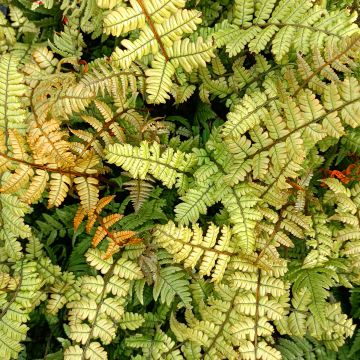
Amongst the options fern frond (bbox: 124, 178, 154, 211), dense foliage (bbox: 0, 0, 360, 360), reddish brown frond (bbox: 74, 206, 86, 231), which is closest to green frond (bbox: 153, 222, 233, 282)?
dense foliage (bbox: 0, 0, 360, 360)

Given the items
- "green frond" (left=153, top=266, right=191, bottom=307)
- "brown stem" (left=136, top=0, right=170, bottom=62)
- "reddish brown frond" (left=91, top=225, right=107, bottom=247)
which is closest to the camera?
"brown stem" (left=136, top=0, right=170, bottom=62)

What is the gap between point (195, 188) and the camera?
2.49 m

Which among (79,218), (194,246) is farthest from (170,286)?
(79,218)

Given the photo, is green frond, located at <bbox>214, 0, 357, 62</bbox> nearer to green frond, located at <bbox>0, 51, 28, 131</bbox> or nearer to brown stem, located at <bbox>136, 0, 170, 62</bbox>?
brown stem, located at <bbox>136, 0, 170, 62</bbox>

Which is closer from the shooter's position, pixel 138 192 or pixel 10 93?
pixel 10 93

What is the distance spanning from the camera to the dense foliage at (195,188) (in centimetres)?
228

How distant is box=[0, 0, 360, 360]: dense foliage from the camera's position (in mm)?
2283

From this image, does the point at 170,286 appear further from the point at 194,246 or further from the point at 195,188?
the point at 195,188

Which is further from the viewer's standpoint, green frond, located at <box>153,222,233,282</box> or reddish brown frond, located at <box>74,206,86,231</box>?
reddish brown frond, located at <box>74,206,86,231</box>

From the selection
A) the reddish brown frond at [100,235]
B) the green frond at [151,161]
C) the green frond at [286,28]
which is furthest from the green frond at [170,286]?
the green frond at [286,28]

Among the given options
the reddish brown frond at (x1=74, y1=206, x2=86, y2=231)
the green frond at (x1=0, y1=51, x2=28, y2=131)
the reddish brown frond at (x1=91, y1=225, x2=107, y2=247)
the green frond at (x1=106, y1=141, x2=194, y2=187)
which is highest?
the green frond at (x1=0, y1=51, x2=28, y2=131)

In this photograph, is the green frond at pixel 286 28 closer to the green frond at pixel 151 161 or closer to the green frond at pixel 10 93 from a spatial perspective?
the green frond at pixel 151 161

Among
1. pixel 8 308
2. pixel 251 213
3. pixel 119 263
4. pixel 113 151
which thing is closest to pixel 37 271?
pixel 8 308

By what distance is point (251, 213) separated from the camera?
7.75 ft
